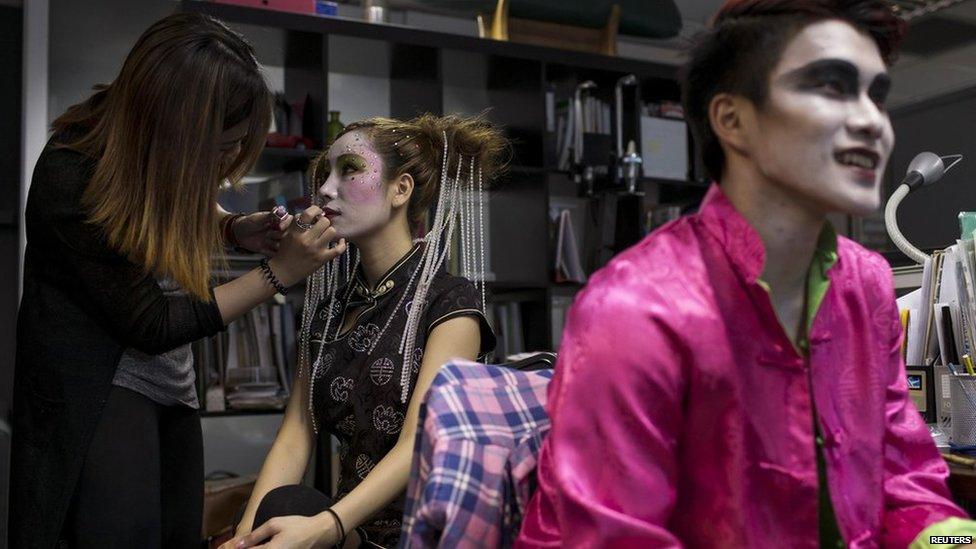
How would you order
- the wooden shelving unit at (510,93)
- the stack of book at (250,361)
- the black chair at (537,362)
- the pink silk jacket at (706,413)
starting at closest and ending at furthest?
the pink silk jacket at (706,413) → the black chair at (537,362) → the stack of book at (250,361) → the wooden shelving unit at (510,93)

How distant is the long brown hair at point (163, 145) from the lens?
5.06 ft

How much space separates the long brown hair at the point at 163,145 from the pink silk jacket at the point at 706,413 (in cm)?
83

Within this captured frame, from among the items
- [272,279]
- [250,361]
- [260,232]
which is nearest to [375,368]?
[272,279]

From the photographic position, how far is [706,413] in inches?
38.0

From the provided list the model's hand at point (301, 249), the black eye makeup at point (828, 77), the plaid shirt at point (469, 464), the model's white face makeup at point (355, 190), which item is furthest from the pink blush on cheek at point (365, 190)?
the black eye makeup at point (828, 77)

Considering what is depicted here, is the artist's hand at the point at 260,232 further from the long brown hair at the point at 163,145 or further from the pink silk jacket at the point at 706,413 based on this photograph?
the pink silk jacket at the point at 706,413

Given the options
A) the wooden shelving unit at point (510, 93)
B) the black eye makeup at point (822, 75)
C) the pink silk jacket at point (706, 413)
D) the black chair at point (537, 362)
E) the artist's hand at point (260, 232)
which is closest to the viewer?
the pink silk jacket at point (706, 413)

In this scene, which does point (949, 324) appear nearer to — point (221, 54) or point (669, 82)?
point (221, 54)

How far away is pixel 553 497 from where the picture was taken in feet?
3.11

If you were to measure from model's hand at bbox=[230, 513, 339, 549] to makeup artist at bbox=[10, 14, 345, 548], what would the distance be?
24 cm

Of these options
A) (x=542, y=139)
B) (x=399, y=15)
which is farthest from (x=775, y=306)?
(x=399, y=15)

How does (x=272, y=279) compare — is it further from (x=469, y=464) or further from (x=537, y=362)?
(x=469, y=464)

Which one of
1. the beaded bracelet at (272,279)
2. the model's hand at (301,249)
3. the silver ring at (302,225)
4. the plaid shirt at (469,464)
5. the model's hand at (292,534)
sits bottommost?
the model's hand at (292,534)

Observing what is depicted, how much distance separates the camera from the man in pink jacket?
922 mm
